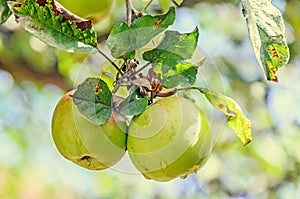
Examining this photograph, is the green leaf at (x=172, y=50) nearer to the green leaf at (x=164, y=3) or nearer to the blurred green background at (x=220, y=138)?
the green leaf at (x=164, y=3)

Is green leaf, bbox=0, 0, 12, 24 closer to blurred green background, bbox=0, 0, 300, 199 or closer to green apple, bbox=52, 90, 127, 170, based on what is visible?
green apple, bbox=52, 90, 127, 170

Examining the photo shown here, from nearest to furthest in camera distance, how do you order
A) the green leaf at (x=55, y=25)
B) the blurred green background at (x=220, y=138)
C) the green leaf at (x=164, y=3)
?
the green leaf at (x=55, y=25), the green leaf at (x=164, y=3), the blurred green background at (x=220, y=138)

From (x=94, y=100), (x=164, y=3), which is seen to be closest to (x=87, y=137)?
(x=94, y=100)

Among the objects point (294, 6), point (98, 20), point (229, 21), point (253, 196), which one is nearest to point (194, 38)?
point (98, 20)

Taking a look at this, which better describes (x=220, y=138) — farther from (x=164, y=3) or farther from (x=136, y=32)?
(x=136, y=32)

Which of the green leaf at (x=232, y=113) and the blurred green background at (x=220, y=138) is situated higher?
the green leaf at (x=232, y=113)

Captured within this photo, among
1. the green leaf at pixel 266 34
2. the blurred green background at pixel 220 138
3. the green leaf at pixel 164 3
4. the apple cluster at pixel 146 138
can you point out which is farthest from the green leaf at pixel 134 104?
the blurred green background at pixel 220 138

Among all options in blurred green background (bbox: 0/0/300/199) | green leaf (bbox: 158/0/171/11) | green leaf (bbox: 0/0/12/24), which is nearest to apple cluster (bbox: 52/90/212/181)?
green leaf (bbox: 0/0/12/24)
